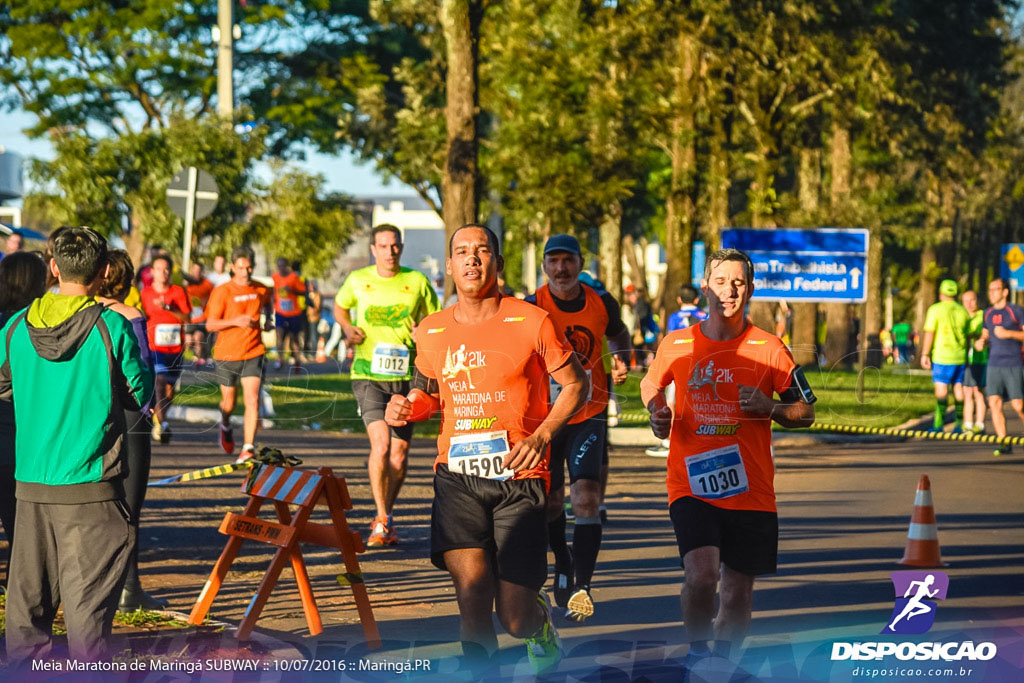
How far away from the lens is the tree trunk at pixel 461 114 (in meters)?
18.3

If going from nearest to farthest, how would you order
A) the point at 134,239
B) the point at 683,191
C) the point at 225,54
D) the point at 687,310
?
1. the point at 687,310
2. the point at 683,191
3. the point at 225,54
4. the point at 134,239

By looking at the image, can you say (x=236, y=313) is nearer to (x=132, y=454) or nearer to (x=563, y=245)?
(x=563, y=245)

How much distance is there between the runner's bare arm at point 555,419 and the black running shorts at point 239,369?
820 cm

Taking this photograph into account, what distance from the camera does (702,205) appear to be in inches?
1324

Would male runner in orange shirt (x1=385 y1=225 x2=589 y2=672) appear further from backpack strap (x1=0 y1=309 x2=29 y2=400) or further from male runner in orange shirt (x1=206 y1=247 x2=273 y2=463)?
male runner in orange shirt (x1=206 y1=247 x2=273 y2=463)

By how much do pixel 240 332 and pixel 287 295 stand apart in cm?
1315

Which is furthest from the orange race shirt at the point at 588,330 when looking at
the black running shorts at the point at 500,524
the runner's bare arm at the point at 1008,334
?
the runner's bare arm at the point at 1008,334

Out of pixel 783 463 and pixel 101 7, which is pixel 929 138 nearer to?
pixel 783 463

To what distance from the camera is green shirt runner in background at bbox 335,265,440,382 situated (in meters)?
9.98

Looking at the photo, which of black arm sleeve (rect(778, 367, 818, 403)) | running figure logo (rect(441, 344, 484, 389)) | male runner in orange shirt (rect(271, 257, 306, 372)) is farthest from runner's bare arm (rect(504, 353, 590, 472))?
male runner in orange shirt (rect(271, 257, 306, 372))

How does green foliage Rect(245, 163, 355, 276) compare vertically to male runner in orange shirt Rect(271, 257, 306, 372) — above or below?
above

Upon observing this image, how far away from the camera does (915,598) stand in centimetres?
770

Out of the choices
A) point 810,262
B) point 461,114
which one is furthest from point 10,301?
point 810,262

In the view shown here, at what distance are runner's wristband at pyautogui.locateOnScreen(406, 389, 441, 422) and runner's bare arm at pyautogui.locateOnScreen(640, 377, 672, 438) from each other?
0.93m
